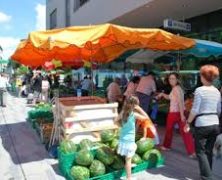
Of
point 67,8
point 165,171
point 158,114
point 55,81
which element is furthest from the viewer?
point 67,8

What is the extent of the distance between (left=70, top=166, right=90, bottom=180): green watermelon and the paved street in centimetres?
45

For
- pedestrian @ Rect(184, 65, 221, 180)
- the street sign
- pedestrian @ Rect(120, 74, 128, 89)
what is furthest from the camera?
pedestrian @ Rect(120, 74, 128, 89)

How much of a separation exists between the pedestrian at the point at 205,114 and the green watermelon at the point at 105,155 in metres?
1.48

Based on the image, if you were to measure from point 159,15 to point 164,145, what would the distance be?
957cm

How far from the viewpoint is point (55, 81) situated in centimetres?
2609

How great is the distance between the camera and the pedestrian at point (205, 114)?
545 centimetres

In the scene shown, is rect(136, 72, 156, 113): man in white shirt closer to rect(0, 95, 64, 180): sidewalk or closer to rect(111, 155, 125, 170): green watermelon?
rect(0, 95, 64, 180): sidewalk

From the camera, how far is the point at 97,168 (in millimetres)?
6039

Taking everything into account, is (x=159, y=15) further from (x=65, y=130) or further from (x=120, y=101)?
(x=65, y=130)

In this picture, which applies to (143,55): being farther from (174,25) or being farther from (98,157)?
(98,157)

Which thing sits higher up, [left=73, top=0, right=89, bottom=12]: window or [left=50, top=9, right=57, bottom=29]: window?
[left=50, top=9, right=57, bottom=29]: window

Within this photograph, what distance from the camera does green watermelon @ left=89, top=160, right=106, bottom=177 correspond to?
6031 millimetres

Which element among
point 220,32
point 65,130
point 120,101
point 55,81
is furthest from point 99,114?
point 55,81

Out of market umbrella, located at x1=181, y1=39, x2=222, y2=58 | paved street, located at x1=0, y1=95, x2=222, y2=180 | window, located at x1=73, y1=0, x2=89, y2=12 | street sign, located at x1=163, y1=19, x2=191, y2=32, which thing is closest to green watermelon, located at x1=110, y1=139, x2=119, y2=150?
paved street, located at x1=0, y1=95, x2=222, y2=180
